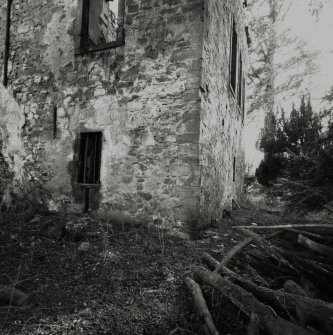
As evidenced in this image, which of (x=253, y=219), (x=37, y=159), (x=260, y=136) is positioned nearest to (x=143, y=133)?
(x=37, y=159)

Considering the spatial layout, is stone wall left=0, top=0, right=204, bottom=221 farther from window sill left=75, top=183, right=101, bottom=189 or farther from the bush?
the bush

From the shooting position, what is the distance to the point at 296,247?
291 cm

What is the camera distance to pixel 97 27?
6.36 meters

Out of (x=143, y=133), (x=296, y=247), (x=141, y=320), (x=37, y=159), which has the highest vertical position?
(x=143, y=133)

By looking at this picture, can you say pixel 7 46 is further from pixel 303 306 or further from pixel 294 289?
pixel 303 306

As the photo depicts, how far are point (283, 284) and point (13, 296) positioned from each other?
2.64 meters

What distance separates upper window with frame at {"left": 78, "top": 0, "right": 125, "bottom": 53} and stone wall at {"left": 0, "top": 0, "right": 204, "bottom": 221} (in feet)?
0.45

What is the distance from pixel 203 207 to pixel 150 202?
3.19 feet

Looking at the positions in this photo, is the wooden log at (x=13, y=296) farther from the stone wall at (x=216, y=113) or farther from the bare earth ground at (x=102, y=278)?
the stone wall at (x=216, y=113)

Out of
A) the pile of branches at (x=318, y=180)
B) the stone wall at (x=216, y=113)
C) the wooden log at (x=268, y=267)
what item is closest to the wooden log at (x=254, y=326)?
the wooden log at (x=268, y=267)

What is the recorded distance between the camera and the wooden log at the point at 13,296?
2.70 metres

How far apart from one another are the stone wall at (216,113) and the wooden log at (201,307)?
2.03m

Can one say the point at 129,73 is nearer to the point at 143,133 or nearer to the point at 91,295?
the point at 143,133

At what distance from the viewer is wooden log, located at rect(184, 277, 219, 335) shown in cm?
224
